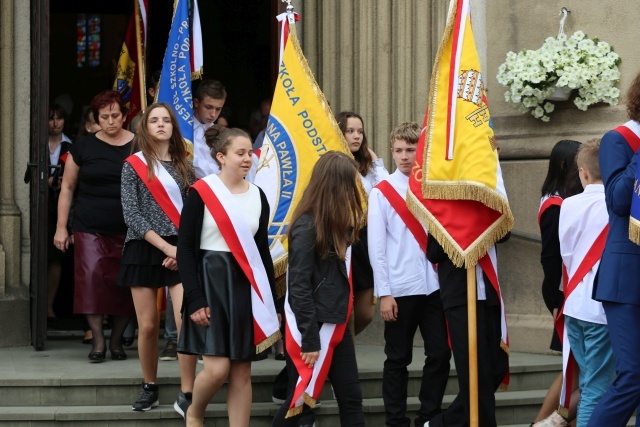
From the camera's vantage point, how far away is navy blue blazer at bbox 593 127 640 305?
5.79 m

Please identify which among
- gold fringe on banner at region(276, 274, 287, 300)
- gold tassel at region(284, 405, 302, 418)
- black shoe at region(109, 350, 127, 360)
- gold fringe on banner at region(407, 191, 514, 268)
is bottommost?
gold tassel at region(284, 405, 302, 418)

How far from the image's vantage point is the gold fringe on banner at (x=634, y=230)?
18.4 ft

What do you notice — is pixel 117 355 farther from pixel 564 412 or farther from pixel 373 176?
pixel 564 412

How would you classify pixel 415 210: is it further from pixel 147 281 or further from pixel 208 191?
pixel 147 281

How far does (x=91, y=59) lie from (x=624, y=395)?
33.7 ft

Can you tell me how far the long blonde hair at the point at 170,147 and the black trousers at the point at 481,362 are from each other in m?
1.94

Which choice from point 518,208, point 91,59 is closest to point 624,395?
point 518,208

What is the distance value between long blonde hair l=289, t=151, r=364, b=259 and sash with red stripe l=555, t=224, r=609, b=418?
1.20 meters

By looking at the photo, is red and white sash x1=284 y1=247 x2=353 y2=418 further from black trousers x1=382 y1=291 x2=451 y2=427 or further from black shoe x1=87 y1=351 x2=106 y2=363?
black shoe x1=87 y1=351 x2=106 y2=363

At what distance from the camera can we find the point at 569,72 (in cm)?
911

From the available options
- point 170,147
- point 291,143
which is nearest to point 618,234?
point 291,143

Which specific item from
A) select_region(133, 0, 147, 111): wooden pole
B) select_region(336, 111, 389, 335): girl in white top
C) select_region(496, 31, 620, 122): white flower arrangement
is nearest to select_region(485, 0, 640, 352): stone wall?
select_region(496, 31, 620, 122): white flower arrangement

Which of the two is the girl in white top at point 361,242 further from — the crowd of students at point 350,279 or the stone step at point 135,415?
the stone step at point 135,415

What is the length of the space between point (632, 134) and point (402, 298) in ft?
6.63
